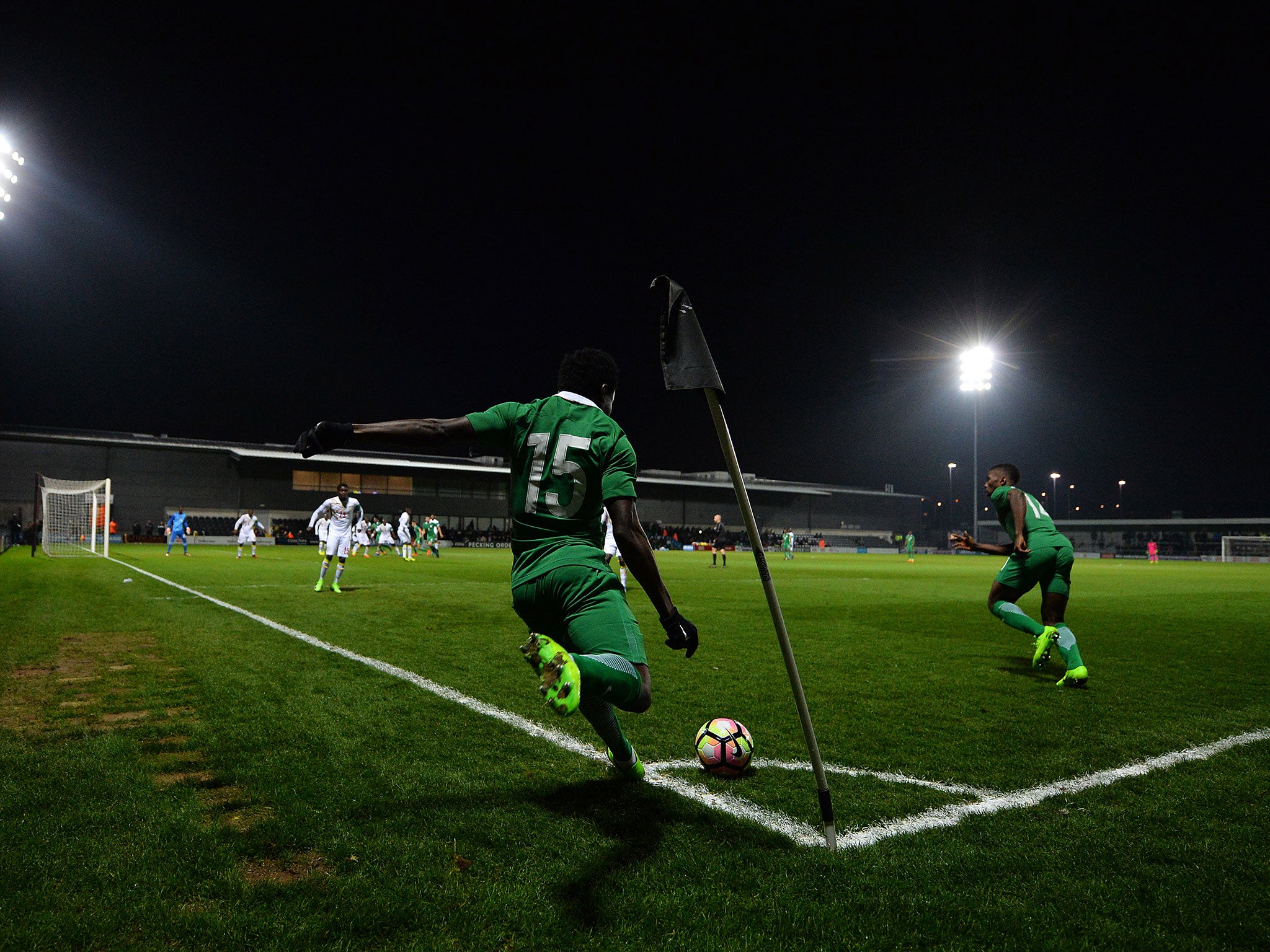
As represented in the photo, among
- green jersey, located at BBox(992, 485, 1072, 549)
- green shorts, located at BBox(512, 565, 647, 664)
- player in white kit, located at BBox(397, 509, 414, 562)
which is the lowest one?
player in white kit, located at BBox(397, 509, 414, 562)

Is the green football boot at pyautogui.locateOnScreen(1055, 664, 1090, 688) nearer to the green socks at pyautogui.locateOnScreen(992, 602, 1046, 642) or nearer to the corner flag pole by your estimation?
the green socks at pyautogui.locateOnScreen(992, 602, 1046, 642)

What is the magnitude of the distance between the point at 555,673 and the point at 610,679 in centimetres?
30

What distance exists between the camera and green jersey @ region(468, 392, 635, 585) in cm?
334

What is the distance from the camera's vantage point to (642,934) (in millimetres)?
2438

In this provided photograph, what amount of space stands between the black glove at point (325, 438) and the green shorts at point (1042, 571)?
6.97 metres

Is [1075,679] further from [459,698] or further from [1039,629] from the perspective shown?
[459,698]

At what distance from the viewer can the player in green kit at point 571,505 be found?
314cm

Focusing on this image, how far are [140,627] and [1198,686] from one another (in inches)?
471

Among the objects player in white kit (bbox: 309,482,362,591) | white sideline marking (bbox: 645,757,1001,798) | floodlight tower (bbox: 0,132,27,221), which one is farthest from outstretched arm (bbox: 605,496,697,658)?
floodlight tower (bbox: 0,132,27,221)

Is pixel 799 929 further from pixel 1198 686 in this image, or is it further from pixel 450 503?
pixel 450 503

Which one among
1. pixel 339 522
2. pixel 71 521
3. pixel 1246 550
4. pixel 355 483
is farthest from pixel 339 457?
pixel 1246 550

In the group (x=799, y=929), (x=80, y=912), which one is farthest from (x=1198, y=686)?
(x=80, y=912)

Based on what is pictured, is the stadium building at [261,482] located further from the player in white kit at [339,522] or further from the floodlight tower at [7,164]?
→ the player in white kit at [339,522]

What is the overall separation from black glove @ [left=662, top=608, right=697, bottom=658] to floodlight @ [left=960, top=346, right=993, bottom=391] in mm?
53251
